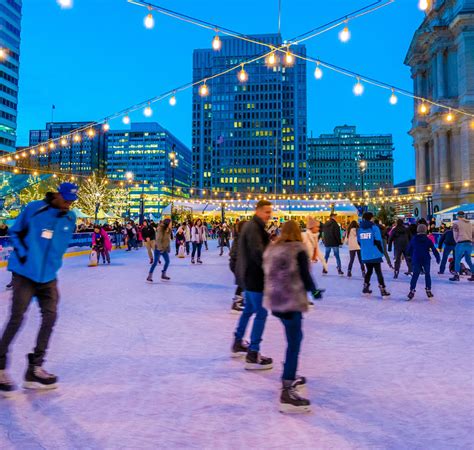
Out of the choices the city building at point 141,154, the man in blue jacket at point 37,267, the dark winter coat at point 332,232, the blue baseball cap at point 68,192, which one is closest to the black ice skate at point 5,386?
the man in blue jacket at point 37,267

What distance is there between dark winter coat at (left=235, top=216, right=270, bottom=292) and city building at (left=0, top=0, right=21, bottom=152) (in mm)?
89005

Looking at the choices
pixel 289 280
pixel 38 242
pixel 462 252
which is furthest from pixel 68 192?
pixel 462 252

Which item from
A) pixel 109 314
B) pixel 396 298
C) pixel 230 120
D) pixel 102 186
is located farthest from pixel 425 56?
pixel 230 120

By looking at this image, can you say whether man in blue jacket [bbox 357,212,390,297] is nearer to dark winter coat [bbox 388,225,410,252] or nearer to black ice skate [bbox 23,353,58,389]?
dark winter coat [bbox 388,225,410,252]

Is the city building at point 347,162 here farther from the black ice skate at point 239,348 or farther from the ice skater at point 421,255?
the black ice skate at point 239,348

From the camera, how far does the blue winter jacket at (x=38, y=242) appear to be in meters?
3.72

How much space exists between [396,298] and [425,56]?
58014 mm

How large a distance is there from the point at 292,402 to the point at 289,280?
3.06 feet

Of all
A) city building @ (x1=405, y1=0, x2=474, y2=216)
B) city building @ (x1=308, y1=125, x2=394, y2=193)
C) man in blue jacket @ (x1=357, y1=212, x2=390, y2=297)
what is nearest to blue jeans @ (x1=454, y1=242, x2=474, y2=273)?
man in blue jacket @ (x1=357, y1=212, x2=390, y2=297)

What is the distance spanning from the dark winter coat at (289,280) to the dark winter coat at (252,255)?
84 centimetres

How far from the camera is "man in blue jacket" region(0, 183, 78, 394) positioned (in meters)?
3.69

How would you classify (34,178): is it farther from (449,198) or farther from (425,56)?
(425,56)

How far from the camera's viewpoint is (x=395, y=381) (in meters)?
3.91

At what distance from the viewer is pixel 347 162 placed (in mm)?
163500
